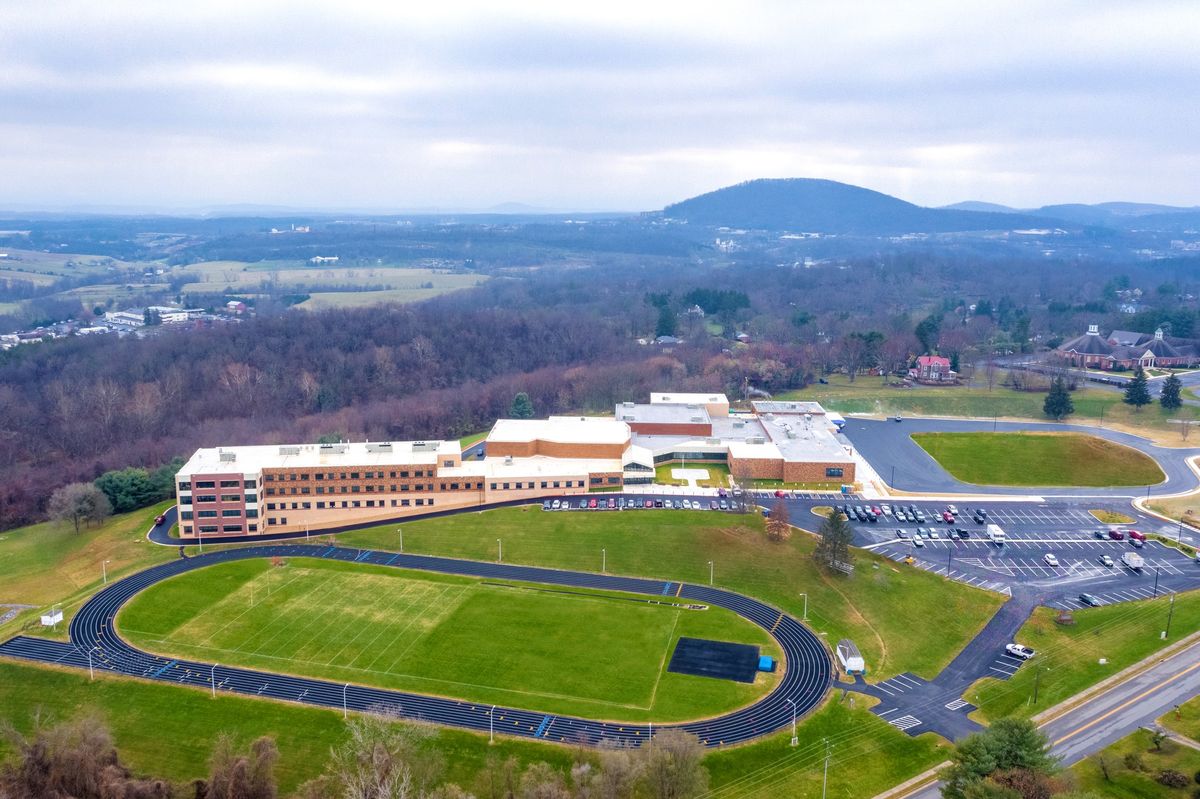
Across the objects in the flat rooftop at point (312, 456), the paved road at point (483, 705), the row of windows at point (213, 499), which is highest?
the flat rooftop at point (312, 456)

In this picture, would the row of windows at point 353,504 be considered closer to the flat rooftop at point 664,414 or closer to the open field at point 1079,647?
the flat rooftop at point 664,414

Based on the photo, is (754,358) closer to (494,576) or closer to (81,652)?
(494,576)

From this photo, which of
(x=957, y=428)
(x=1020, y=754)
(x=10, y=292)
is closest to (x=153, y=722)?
(x=1020, y=754)

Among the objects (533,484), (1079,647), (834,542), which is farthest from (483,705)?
(1079,647)

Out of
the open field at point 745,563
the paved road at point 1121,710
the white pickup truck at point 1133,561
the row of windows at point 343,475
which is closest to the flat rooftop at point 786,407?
the open field at point 745,563

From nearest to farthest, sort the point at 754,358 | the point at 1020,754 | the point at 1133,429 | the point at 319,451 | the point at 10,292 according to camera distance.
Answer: the point at 1020,754 < the point at 319,451 < the point at 1133,429 < the point at 754,358 < the point at 10,292

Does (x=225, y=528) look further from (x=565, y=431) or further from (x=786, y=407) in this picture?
(x=786, y=407)

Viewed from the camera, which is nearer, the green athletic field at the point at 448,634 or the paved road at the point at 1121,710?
the paved road at the point at 1121,710
